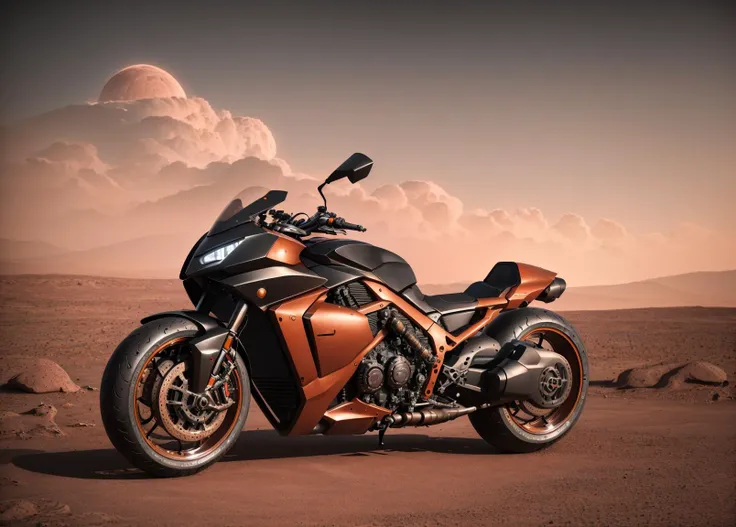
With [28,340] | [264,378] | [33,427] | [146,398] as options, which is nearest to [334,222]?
[264,378]

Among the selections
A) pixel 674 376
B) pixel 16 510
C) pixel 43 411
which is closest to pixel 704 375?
pixel 674 376

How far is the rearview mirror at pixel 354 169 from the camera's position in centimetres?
638

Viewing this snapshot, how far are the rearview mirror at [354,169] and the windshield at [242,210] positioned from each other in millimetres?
436

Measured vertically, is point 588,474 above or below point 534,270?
below

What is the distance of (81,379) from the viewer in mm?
13164

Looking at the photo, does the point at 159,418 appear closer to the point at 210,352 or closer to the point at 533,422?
the point at 210,352

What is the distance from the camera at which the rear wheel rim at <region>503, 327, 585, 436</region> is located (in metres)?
7.59

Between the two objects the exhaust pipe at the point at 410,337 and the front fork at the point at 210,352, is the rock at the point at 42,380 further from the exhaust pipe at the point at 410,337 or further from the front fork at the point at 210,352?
the exhaust pipe at the point at 410,337

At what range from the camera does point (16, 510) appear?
17.0 ft

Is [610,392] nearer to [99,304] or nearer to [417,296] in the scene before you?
[417,296]

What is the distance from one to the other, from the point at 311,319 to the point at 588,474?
2.44 metres

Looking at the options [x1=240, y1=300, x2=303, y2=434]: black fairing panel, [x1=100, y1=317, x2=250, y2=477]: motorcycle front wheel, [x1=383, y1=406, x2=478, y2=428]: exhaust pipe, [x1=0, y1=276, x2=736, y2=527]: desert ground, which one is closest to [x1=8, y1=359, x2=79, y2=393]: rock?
[x1=0, y1=276, x2=736, y2=527]: desert ground

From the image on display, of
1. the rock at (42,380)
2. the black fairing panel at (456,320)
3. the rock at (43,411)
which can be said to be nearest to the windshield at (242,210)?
the black fairing panel at (456,320)

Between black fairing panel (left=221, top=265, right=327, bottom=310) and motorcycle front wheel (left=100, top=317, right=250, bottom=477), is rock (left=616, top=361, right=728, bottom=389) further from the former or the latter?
motorcycle front wheel (left=100, top=317, right=250, bottom=477)
